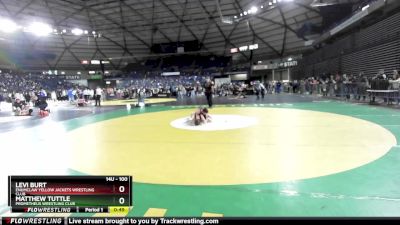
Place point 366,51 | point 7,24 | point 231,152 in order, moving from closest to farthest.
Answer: point 231,152
point 366,51
point 7,24

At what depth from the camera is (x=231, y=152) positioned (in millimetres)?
5734

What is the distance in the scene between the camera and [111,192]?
103 inches

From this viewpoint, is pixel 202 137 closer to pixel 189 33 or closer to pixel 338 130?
pixel 338 130

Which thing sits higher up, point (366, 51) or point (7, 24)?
point (7, 24)

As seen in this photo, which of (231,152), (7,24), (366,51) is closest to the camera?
(231,152)

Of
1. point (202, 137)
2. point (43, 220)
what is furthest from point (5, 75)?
point (43, 220)
